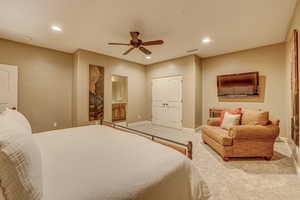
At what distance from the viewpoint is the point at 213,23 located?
2.68 m

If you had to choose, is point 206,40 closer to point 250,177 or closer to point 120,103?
point 250,177

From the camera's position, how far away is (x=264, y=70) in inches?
151

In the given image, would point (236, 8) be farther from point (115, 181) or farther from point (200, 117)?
point (200, 117)

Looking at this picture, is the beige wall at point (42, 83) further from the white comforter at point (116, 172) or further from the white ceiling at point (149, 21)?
the white comforter at point (116, 172)

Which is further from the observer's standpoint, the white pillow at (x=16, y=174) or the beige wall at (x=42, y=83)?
the beige wall at (x=42, y=83)

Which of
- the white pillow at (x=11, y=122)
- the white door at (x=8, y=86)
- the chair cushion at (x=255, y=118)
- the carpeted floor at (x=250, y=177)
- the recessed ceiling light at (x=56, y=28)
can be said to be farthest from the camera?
the white door at (x=8, y=86)

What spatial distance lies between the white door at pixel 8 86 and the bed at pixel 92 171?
9.62ft

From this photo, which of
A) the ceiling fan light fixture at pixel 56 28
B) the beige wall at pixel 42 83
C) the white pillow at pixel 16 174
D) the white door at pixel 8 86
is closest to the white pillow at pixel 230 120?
the white pillow at pixel 16 174

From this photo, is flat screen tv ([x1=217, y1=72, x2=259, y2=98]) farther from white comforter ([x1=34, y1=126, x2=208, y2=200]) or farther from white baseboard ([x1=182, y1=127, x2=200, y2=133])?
white comforter ([x1=34, y1=126, x2=208, y2=200])

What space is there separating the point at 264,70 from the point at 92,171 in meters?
4.94

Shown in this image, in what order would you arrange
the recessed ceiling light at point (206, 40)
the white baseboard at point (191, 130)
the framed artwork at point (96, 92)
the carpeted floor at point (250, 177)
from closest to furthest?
the carpeted floor at point (250, 177), the recessed ceiling light at point (206, 40), the framed artwork at point (96, 92), the white baseboard at point (191, 130)

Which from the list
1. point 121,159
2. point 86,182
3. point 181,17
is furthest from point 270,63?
point 86,182

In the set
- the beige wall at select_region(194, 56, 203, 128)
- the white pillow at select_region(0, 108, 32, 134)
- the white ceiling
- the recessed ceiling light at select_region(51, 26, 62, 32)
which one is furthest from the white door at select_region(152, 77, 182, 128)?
the white pillow at select_region(0, 108, 32, 134)

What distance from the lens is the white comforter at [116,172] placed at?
30.6 inches
